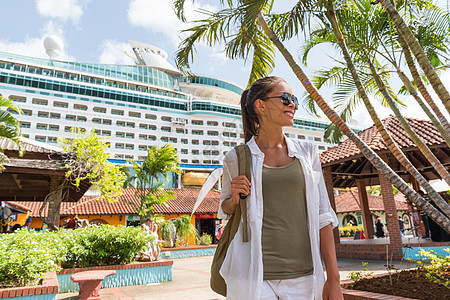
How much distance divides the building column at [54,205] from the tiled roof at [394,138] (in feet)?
28.5

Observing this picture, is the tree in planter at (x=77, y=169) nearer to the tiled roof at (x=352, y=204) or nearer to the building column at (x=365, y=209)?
the building column at (x=365, y=209)

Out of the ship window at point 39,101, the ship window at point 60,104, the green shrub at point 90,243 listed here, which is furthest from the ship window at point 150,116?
the green shrub at point 90,243

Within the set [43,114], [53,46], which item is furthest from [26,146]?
[53,46]

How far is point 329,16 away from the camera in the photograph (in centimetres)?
484

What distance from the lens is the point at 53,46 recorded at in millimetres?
62969

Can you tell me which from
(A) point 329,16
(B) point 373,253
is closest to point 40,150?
(A) point 329,16

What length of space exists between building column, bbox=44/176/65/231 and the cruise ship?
39.0m

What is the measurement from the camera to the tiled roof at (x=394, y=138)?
30.1 feet

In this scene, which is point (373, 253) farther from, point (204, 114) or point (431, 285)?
point (204, 114)

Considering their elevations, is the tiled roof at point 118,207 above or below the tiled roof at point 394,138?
below

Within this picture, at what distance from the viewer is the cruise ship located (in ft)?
168

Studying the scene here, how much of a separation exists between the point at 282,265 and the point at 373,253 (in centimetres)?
992

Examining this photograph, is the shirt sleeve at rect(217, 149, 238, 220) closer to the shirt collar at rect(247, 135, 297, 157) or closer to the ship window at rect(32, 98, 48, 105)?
the shirt collar at rect(247, 135, 297, 157)

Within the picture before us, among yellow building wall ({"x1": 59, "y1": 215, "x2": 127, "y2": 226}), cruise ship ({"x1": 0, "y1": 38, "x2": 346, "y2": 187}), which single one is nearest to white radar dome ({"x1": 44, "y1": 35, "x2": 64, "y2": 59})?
cruise ship ({"x1": 0, "y1": 38, "x2": 346, "y2": 187})
